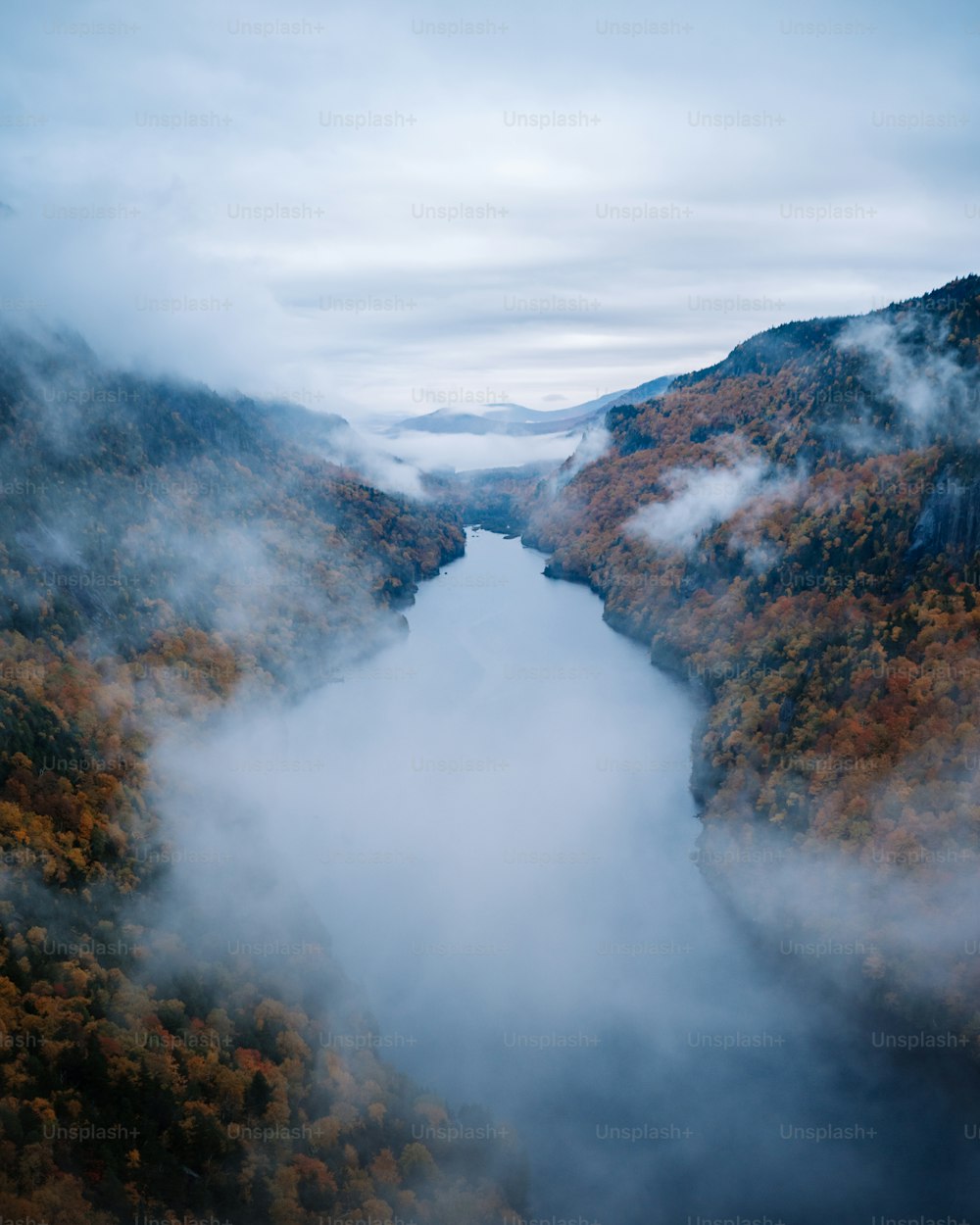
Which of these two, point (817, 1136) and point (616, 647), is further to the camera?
point (616, 647)

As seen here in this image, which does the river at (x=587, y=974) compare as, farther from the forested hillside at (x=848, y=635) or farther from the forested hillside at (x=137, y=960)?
the forested hillside at (x=137, y=960)

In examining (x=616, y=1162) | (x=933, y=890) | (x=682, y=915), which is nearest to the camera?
(x=616, y=1162)

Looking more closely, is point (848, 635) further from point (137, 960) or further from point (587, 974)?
point (137, 960)

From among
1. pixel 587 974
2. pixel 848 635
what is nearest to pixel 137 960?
pixel 587 974

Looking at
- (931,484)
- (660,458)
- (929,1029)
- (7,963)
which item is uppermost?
(660,458)

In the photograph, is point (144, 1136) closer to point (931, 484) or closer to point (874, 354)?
point (931, 484)

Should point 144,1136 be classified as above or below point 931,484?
below

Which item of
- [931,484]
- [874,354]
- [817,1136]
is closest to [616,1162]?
[817,1136]
